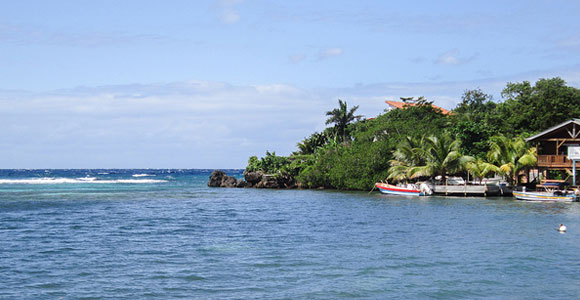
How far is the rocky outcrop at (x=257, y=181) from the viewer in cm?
6969

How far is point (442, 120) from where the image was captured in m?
63.4

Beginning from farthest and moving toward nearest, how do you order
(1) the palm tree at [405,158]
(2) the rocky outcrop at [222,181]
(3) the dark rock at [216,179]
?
(3) the dark rock at [216,179], (2) the rocky outcrop at [222,181], (1) the palm tree at [405,158]

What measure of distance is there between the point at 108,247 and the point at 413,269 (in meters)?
11.4

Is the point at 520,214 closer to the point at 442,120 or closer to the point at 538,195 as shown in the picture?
the point at 538,195

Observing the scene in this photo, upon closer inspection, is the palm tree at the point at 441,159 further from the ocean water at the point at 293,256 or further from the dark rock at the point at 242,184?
the dark rock at the point at 242,184

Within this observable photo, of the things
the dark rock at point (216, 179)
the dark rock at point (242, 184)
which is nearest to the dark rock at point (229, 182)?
the dark rock at point (216, 179)

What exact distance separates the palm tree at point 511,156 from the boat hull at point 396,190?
24.1 feet

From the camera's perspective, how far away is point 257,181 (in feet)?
241

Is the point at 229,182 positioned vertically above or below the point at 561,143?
below

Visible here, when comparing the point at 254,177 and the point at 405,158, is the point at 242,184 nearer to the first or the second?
the point at 254,177

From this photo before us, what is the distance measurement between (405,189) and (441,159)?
4.20 metres

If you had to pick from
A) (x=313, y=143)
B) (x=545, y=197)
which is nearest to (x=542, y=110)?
(x=545, y=197)

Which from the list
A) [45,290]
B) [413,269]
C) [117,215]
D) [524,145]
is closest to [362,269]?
[413,269]

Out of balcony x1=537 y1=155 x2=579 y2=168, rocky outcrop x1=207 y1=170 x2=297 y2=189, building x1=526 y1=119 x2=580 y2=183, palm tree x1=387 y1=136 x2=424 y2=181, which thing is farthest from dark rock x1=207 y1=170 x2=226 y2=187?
balcony x1=537 y1=155 x2=579 y2=168
